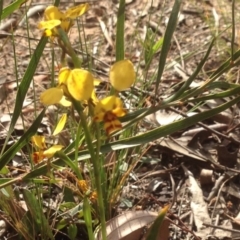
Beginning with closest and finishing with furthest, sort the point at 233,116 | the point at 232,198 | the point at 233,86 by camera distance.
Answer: the point at 233,86, the point at 232,198, the point at 233,116

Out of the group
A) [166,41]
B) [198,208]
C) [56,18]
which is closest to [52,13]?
Answer: [56,18]

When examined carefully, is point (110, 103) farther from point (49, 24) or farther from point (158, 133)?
point (158, 133)

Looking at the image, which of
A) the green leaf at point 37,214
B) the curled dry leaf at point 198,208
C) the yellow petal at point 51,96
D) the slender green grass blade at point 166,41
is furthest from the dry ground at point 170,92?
the yellow petal at point 51,96

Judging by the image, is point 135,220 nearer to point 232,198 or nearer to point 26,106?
point 232,198

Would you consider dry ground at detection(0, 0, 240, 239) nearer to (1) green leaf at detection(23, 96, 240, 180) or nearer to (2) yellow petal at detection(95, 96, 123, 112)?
(1) green leaf at detection(23, 96, 240, 180)

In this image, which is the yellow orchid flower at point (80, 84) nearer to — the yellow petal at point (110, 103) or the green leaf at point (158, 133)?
the yellow petal at point (110, 103)

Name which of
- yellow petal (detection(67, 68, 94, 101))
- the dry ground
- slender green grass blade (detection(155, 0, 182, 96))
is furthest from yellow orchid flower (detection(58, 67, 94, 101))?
the dry ground

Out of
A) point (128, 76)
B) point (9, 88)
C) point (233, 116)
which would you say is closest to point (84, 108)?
point (128, 76)
